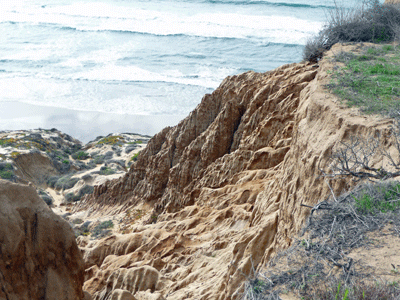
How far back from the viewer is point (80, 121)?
112 feet

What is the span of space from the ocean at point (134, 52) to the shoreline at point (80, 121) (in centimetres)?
11

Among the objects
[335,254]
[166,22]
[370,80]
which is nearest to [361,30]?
[370,80]

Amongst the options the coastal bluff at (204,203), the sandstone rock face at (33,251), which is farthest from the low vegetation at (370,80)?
the sandstone rock face at (33,251)

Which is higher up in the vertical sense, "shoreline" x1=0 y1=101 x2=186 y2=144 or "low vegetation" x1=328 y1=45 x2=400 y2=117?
"low vegetation" x1=328 y1=45 x2=400 y2=117

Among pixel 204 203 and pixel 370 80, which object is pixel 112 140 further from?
pixel 370 80

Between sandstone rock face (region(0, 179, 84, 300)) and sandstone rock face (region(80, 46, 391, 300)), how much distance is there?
6.11 feet

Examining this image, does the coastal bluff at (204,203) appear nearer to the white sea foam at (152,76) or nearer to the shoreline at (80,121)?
the shoreline at (80,121)

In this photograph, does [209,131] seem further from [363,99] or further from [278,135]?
[363,99]

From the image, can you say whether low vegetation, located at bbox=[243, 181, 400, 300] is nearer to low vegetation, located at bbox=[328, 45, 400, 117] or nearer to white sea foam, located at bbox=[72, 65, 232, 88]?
low vegetation, located at bbox=[328, 45, 400, 117]

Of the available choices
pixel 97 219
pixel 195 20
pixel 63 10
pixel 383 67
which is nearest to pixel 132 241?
pixel 97 219

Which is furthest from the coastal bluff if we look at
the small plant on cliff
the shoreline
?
the shoreline

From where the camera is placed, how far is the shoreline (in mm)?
33438

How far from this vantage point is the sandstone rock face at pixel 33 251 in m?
6.97

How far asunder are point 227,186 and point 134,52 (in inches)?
1533
